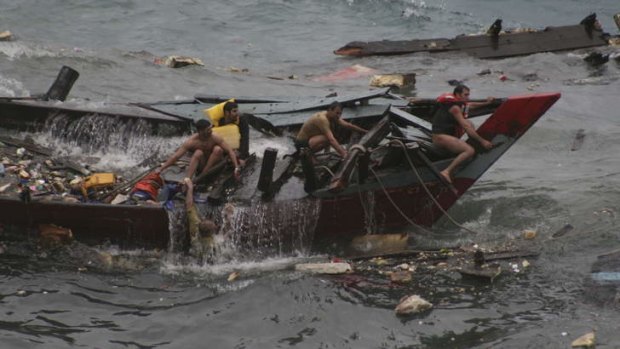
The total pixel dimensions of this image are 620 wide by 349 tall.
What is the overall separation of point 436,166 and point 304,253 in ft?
7.34

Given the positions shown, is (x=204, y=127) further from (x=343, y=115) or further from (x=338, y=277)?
(x=338, y=277)

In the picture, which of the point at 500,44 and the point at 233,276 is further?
the point at 500,44

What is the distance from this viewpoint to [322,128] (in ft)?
34.8

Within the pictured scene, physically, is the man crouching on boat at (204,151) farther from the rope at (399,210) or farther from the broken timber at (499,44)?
the broken timber at (499,44)

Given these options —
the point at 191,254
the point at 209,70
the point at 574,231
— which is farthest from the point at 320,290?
the point at 209,70

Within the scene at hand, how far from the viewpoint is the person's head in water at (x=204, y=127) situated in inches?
402

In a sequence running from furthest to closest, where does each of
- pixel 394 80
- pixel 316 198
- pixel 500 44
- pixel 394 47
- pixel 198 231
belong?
1. pixel 394 47
2. pixel 500 44
3. pixel 394 80
4. pixel 316 198
5. pixel 198 231

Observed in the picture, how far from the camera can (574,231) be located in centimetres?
1056

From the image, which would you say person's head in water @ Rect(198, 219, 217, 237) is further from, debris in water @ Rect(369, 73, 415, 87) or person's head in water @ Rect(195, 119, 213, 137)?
debris in water @ Rect(369, 73, 415, 87)

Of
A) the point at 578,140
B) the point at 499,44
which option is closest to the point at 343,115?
the point at 578,140

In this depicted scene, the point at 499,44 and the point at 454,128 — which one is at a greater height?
the point at 499,44

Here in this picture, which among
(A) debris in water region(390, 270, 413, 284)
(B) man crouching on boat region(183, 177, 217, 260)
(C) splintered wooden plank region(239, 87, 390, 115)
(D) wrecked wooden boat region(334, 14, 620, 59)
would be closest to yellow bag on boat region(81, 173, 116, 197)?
(B) man crouching on boat region(183, 177, 217, 260)

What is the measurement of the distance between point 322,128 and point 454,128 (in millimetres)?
1901

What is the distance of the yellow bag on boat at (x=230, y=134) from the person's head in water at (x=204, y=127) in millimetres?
585
